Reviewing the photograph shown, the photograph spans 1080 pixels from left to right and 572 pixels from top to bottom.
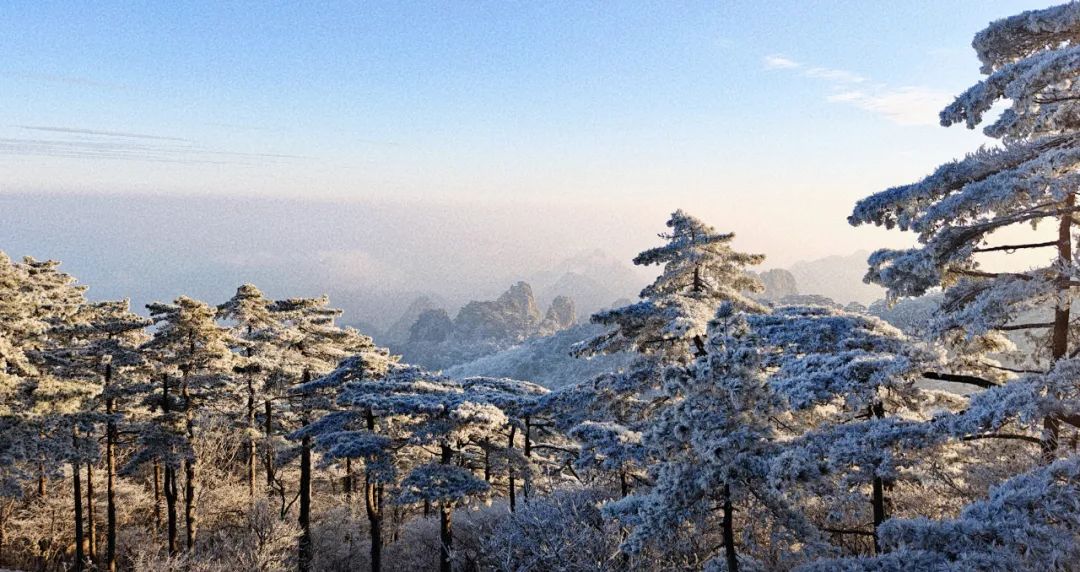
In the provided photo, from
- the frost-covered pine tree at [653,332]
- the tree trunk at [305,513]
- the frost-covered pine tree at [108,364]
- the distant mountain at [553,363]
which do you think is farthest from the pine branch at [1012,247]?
the distant mountain at [553,363]

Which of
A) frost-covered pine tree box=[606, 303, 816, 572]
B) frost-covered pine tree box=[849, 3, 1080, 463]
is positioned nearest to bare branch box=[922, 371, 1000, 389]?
frost-covered pine tree box=[849, 3, 1080, 463]

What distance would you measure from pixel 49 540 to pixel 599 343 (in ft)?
87.5

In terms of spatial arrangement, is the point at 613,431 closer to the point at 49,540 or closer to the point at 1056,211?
the point at 1056,211

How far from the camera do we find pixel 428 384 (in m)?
17.4

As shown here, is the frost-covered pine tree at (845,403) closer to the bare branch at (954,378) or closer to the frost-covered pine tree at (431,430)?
the bare branch at (954,378)

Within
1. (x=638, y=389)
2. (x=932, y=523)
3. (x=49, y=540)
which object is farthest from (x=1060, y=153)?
(x=49, y=540)

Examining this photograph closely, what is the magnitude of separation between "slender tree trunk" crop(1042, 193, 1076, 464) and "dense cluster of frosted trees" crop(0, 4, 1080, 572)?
4cm

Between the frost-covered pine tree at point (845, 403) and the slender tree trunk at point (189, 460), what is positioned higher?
the frost-covered pine tree at point (845, 403)

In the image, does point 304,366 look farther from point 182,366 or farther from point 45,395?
point 45,395

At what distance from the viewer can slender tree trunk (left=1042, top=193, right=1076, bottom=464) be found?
7496 mm

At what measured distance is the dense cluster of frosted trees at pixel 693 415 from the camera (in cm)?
729

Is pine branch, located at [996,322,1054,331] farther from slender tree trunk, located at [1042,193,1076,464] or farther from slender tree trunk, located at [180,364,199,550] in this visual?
slender tree trunk, located at [180,364,199,550]

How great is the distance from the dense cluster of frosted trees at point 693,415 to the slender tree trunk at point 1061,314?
1.8 inches

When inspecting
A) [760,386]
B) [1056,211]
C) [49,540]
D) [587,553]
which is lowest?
[49,540]
